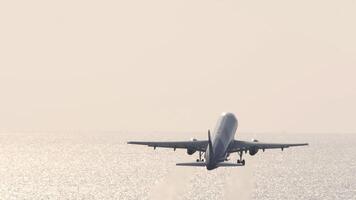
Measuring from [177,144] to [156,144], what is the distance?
13.9 ft

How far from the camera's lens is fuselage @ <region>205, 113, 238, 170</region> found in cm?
14350

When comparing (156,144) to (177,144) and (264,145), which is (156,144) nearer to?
(177,144)

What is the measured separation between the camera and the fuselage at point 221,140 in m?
144

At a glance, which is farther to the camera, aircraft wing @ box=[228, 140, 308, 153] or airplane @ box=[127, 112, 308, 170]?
aircraft wing @ box=[228, 140, 308, 153]

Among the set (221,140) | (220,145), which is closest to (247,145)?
(221,140)

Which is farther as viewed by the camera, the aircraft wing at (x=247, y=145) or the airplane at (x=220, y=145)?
the aircraft wing at (x=247, y=145)

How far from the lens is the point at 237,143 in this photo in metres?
159

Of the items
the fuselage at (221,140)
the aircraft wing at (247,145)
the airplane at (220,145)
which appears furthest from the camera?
the aircraft wing at (247,145)

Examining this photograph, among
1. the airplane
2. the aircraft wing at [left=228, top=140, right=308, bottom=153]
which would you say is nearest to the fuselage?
the airplane

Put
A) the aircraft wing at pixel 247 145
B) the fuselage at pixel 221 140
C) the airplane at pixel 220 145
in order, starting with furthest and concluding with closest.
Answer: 1. the aircraft wing at pixel 247 145
2. the airplane at pixel 220 145
3. the fuselage at pixel 221 140

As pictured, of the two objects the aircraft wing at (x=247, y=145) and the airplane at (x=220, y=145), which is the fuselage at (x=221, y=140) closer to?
the airplane at (x=220, y=145)

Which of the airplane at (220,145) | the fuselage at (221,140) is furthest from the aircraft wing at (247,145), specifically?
the fuselage at (221,140)

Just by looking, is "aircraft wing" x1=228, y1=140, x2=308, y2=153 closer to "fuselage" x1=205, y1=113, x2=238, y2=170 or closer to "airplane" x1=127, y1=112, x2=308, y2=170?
"airplane" x1=127, y1=112, x2=308, y2=170

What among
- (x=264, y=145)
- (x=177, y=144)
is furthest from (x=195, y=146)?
(x=264, y=145)
